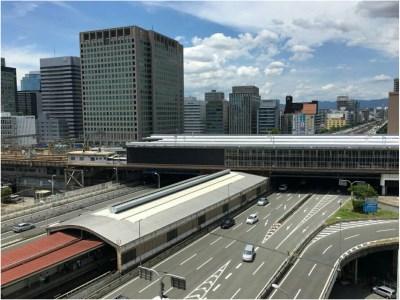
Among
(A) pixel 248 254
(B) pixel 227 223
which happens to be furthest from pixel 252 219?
(A) pixel 248 254

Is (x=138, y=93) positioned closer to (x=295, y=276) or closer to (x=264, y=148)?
(x=264, y=148)

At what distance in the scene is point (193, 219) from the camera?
1697 inches

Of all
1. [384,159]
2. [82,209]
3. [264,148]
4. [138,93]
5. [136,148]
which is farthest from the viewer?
[138,93]

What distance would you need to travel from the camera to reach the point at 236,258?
35.9 metres

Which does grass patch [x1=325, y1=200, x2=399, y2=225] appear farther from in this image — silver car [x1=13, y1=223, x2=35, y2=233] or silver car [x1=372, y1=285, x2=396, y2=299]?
silver car [x1=13, y1=223, x2=35, y2=233]

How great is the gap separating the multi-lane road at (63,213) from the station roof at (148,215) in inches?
287

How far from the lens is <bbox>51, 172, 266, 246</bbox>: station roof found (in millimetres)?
35062

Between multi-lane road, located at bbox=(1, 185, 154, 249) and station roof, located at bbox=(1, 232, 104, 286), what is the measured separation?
7.58m

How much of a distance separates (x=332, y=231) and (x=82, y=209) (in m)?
34.4

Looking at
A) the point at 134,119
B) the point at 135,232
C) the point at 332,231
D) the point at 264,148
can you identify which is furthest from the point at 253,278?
the point at 134,119

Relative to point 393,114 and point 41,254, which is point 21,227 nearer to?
point 41,254

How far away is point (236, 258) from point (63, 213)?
27.9 m

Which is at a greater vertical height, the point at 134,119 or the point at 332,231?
the point at 134,119

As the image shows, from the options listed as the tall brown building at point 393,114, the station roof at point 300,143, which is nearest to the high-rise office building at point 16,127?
the station roof at point 300,143
